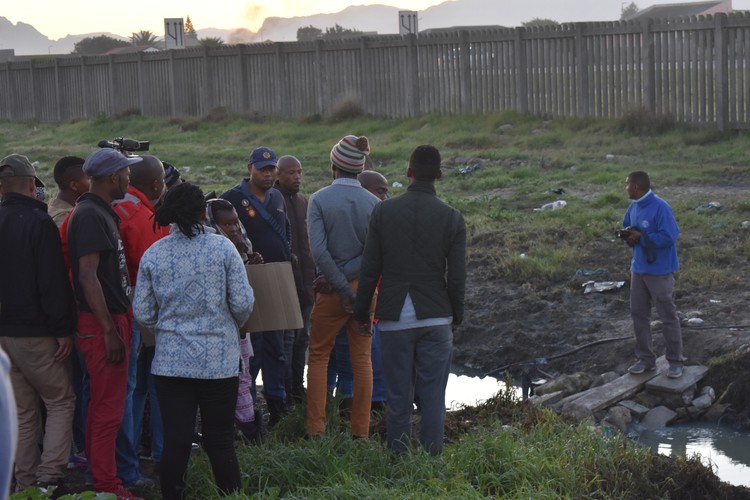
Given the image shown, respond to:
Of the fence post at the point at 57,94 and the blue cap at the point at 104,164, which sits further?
the fence post at the point at 57,94

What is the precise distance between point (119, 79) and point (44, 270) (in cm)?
2249

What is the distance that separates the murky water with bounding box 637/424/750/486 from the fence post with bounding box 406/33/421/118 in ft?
45.2

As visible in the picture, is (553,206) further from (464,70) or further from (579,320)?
(464,70)

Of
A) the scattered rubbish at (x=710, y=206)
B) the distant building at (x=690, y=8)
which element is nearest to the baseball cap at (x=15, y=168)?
the scattered rubbish at (x=710, y=206)

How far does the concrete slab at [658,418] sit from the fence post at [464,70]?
12.8m

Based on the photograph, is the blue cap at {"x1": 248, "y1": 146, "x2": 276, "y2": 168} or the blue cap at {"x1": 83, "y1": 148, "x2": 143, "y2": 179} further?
the blue cap at {"x1": 248, "y1": 146, "x2": 276, "y2": 168}

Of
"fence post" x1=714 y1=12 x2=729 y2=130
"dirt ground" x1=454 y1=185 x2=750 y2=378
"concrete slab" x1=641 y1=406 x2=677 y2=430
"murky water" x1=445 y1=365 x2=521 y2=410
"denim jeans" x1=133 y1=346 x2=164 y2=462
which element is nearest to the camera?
"denim jeans" x1=133 y1=346 x2=164 y2=462

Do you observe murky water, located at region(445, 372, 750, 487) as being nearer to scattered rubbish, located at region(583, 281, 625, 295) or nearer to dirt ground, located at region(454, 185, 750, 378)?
dirt ground, located at region(454, 185, 750, 378)

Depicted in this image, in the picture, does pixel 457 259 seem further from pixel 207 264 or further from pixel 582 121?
pixel 582 121

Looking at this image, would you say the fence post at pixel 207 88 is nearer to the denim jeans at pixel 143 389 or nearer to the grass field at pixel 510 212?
the grass field at pixel 510 212

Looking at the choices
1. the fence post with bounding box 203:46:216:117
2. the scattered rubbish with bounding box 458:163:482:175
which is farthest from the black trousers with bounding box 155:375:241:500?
the fence post with bounding box 203:46:216:117

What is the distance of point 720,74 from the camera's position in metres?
16.6

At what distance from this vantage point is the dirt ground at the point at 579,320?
9125 mm

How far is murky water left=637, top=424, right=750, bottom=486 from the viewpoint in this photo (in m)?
7.28
